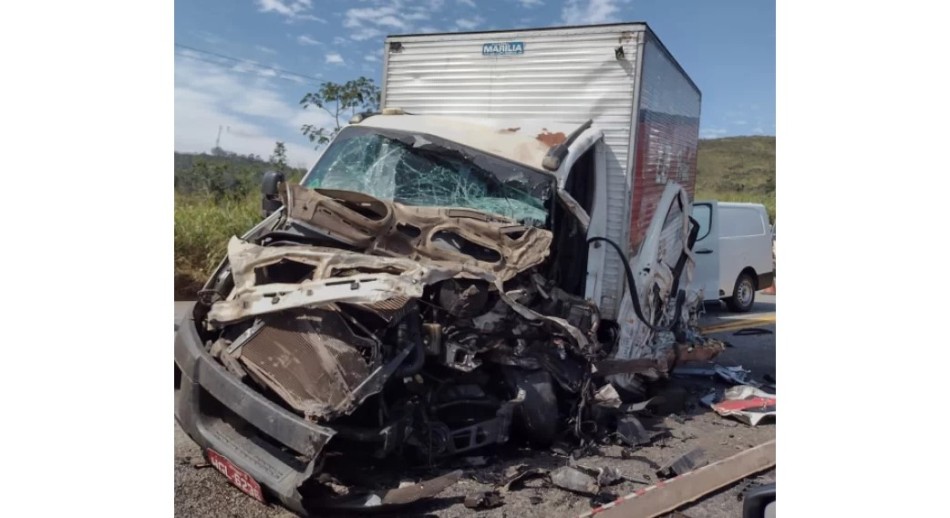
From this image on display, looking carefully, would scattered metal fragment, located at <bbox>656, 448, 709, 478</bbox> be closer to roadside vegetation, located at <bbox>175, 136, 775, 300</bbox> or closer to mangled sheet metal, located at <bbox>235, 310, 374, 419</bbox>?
roadside vegetation, located at <bbox>175, 136, 775, 300</bbox>

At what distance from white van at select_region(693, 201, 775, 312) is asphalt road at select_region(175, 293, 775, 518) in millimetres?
3201

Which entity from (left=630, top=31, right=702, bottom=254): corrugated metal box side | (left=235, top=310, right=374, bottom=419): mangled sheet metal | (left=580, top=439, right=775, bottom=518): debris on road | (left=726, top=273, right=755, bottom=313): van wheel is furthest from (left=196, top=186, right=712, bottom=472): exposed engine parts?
(left=726, top=273, right=755, bottom=313): van wheel

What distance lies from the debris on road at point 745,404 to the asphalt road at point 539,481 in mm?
53

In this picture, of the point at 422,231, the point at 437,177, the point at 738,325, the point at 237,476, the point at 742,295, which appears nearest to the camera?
the point at 237,476

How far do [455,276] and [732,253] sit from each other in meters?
6.57

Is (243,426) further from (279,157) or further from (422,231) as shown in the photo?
(279,157)

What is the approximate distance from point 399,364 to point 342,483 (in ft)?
2.01

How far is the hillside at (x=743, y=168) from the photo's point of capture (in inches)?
97.0

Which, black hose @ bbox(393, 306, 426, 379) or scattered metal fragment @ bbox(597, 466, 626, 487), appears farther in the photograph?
scattered metal fragment @ bbox(597, 466, 626, 487)

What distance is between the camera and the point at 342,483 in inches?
125

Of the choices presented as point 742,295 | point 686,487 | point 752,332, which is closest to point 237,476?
point 686,487

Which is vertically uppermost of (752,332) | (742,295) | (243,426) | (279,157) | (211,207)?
(279,157)

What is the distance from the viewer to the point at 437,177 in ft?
13.8

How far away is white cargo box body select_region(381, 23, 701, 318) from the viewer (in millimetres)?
4859
